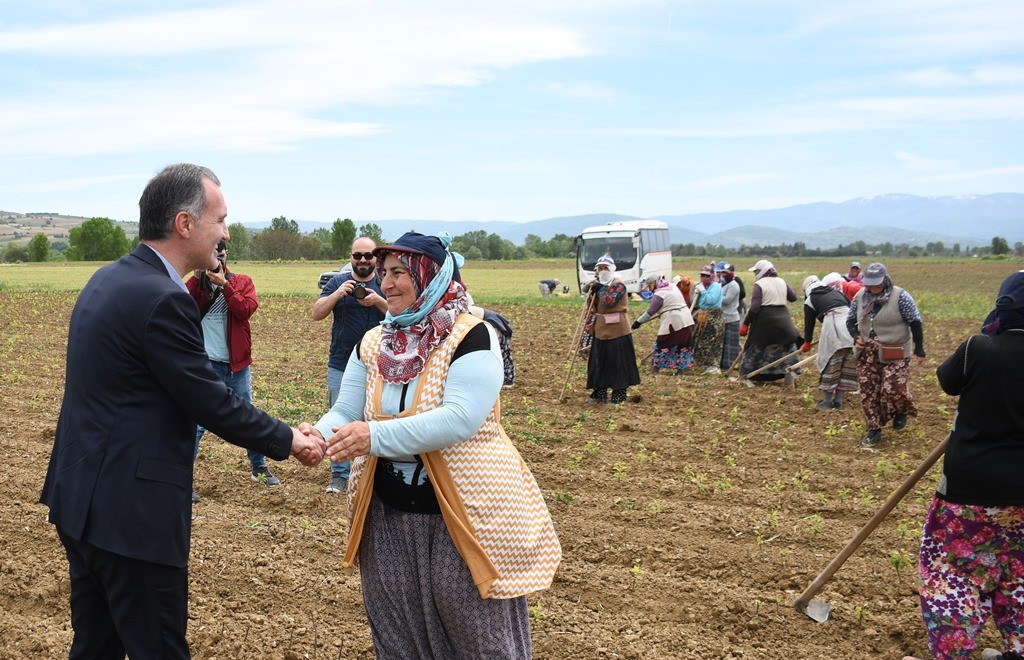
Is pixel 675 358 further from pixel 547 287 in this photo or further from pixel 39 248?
pixel 39 248

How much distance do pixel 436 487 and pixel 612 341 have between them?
7528 mm

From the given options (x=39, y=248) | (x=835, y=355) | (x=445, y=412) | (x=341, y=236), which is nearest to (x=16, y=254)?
(x=39, y=248)

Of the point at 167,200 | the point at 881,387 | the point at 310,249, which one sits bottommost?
the point at 881,387

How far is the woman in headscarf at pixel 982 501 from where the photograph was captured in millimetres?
3609

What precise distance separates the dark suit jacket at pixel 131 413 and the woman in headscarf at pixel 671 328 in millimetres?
9747

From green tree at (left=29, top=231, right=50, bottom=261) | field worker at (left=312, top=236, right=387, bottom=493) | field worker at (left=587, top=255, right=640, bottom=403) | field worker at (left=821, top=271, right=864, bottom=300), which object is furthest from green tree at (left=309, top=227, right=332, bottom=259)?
field worker at (left=312, top=236, right=387, bottom=493)

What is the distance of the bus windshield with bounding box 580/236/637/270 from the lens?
2944 centimetres

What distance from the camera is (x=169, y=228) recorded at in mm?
2746

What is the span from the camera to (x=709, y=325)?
1295 cm

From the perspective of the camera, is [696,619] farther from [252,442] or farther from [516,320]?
[516,320]

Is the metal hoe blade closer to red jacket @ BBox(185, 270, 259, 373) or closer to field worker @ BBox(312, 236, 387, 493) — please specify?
field worker @ BBox(312, 236, 387, 493)

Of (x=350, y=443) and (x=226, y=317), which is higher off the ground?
(x=226, y=317)

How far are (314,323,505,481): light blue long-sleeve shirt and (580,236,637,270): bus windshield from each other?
87.7 feet

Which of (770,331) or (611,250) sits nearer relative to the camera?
(770,331)
